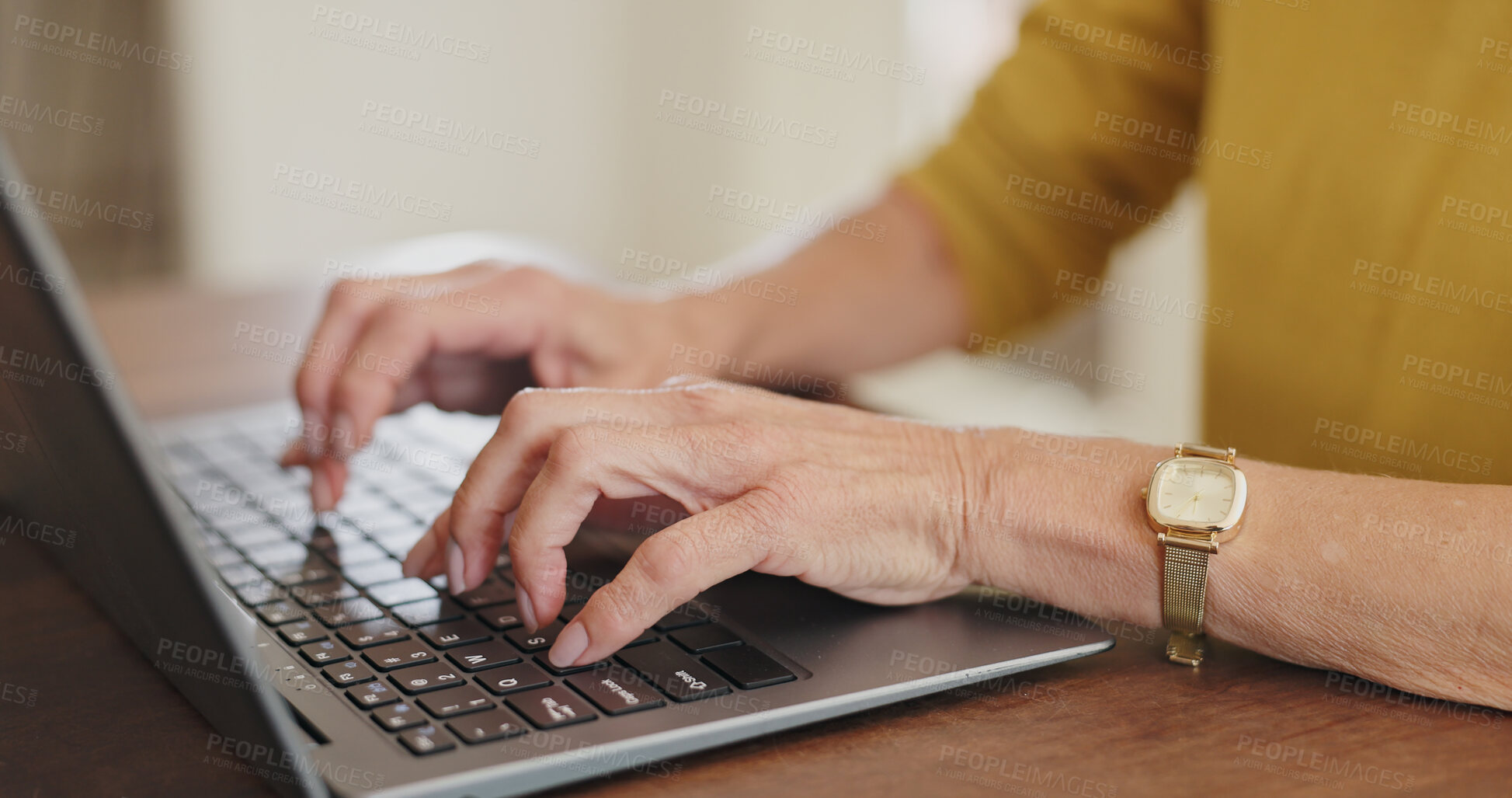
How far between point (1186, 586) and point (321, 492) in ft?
1.83

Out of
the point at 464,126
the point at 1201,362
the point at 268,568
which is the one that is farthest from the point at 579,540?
the point at 464,126

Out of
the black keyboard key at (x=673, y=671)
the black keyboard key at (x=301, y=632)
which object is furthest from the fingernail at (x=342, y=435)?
the black keyboard key at (x=673, y=671)

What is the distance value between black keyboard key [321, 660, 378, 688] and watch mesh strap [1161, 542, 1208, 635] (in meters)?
0.41

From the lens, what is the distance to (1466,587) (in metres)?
0.56

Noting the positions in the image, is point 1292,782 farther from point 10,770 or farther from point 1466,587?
point 10,770

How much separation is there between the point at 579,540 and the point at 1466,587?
1.65 ft

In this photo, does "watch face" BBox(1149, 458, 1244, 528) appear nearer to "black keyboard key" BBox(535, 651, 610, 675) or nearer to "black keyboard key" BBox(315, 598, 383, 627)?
Result: "black keyboard key" BBox(535, 651, 610, 675)

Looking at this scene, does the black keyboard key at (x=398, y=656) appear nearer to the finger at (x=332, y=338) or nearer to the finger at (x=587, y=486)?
the finger at (x=587, y=486)

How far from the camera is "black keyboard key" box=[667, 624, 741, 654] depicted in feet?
1.90

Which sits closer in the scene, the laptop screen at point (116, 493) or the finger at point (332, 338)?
the laptop screen at point (116, 493)

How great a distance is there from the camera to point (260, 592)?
64 centimetres

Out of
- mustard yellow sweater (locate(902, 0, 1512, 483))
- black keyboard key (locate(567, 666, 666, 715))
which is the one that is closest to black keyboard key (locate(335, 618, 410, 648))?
black keyboard key (locate(567, 666, 666, 715))

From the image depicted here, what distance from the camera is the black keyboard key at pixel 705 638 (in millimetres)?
580

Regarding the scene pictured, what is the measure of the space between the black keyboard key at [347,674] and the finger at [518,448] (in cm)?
11
